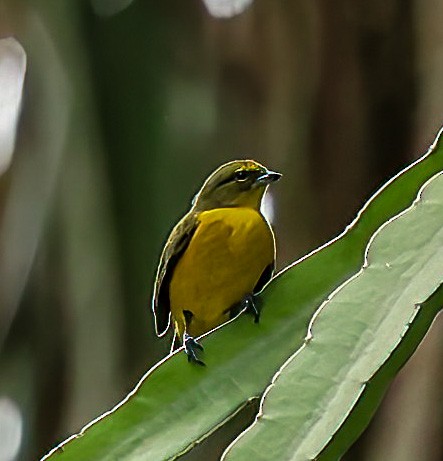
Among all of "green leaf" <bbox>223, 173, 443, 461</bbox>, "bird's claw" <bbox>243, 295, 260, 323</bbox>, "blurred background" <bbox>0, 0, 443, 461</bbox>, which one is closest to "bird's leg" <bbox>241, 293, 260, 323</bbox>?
"bird's claw" <bbox>243, 295, 260, 323</bbox>

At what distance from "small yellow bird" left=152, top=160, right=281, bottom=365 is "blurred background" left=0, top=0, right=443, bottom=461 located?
12 cm

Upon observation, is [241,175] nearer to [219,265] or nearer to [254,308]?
[219,265]

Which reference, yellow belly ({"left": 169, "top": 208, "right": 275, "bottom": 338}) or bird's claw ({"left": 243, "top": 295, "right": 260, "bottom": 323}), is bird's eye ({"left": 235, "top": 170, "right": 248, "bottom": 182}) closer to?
yellow belly ({"left": 169, "top": 208, "right": 275, "bottom": 338})

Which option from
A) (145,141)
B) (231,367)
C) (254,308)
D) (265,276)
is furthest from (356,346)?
(145,141)

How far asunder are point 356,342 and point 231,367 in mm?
201

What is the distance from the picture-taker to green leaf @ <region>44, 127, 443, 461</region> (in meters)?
0.74

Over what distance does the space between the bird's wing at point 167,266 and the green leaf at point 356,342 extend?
0.62 meters

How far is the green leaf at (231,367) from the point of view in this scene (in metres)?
0.74

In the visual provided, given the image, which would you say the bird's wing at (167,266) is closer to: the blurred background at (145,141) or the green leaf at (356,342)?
the blurred background at (145,141)

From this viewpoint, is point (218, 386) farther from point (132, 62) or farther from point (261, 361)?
point (132, 62)

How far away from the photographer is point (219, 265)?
1.29 metres

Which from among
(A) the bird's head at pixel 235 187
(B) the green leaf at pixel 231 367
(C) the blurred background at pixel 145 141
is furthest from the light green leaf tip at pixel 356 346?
(A) the bird's head at pixel 235 187

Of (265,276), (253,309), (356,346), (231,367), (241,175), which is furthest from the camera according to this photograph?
(241,175)

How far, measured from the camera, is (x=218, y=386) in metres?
0.79
